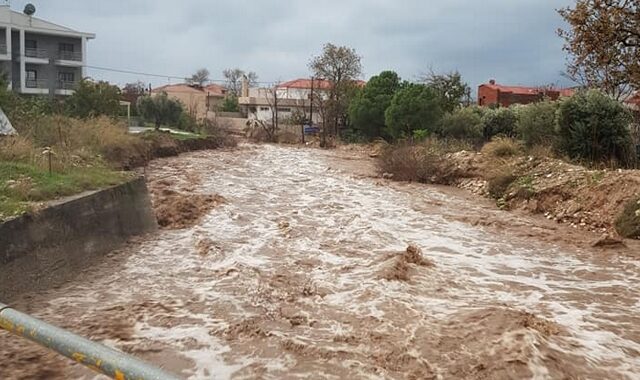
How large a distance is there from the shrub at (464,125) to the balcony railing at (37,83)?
3361 centimetres

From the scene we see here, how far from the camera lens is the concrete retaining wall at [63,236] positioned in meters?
6.83

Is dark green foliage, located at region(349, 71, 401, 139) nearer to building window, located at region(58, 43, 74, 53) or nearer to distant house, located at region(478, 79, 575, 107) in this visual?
distant house, located at region(478, 79, 575, 107)

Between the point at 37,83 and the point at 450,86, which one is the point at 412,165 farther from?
the point at 37,83

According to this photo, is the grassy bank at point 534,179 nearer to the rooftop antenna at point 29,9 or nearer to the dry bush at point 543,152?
the dry bush at point 543,152

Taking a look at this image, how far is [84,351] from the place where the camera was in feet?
6.00

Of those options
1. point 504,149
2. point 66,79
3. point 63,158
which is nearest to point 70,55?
point 66,79

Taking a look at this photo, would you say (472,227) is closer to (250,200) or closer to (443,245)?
(443,245)

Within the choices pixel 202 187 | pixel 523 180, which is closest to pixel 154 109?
pixel 202 187

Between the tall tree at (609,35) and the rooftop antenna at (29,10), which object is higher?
the rooftop antenna at (29,10)

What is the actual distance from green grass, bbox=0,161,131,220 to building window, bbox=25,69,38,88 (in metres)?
39.9

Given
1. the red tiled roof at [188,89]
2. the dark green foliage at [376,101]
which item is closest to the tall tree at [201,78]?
the red tiled roof at [188,89]

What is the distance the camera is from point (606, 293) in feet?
26.1

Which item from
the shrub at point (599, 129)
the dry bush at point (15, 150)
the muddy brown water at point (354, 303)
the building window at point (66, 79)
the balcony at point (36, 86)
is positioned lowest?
the muddy brown water at point (354, 303)

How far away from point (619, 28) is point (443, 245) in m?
6.46
